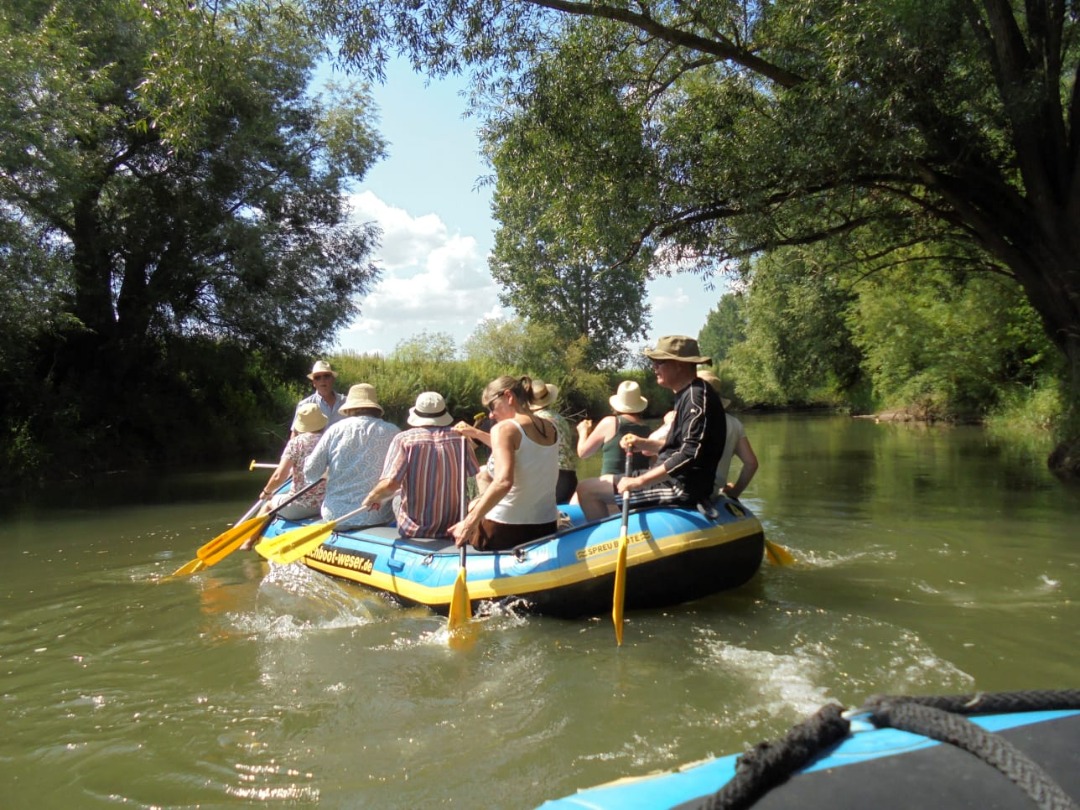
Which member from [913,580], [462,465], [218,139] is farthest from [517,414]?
[218,139]

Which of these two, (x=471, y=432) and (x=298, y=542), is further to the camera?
(x=298, y=542)

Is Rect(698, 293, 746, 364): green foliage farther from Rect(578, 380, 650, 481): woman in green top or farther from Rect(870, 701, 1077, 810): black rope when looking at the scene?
Rect(870, 701, 1077, 810): black rope

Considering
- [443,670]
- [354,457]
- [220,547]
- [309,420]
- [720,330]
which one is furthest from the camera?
[720,330]

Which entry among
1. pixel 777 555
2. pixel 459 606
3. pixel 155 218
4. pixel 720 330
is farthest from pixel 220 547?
pixel 720 330

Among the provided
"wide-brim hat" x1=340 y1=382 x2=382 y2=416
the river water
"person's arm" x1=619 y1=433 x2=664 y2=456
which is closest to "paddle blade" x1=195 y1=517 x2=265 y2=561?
the river water

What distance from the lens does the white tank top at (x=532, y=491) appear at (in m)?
5.41

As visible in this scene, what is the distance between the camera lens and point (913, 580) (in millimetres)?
6348

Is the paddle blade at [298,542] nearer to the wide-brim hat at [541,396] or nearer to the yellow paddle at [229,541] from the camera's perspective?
the yellow paddle at [229,541]

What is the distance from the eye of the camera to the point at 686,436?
17.1 feet

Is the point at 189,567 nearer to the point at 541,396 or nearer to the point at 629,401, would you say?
the point at 541,396

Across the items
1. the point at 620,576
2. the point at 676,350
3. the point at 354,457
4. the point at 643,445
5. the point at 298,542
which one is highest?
the point at 676,350

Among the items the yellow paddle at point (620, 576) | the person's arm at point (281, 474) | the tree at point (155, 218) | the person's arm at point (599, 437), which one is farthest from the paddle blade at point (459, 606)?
the tree at point (155, 218)

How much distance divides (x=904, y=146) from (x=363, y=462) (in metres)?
6.55

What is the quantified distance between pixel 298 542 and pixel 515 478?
2106mm
